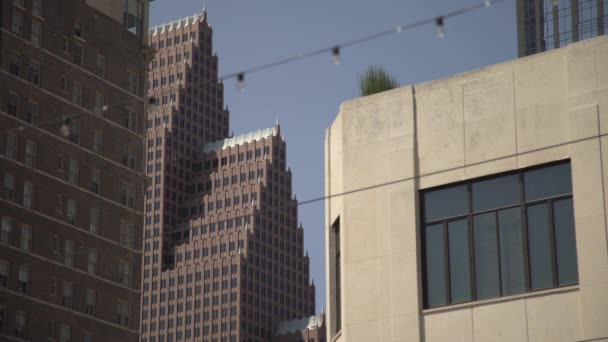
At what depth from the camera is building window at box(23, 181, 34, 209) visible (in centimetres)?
10494

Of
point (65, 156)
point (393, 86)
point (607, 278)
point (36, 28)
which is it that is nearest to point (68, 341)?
point (65, 156)

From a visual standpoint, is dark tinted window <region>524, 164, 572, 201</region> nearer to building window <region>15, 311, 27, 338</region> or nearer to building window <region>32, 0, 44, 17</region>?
building window <region>15, 311, 27, 338</region>

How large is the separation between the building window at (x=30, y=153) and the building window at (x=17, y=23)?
9521 millimetres

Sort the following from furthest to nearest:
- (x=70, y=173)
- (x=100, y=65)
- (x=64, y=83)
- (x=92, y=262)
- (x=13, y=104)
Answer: (x=100, y=65), (x=64, y=83), (x=70, y=173), (x=92, y=262), (x=13, y=104)

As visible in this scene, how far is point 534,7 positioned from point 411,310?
44.0 metres

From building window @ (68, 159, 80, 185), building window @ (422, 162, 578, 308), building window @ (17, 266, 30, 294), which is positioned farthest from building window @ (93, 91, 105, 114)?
building window @ (422, 162, 578, 308)

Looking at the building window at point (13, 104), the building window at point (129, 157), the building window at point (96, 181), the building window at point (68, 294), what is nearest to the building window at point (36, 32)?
the building window at point (13, 104)

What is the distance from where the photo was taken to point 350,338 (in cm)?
3825

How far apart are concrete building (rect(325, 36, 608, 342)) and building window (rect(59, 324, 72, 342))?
6708 centimetres

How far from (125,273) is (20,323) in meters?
14.6

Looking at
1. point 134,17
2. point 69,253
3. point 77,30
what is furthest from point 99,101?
point 69,253

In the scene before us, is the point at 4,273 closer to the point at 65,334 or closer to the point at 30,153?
the point at 65,334

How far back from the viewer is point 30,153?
106562mm

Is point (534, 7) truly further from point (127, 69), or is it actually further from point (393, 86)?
point (127, 69)
